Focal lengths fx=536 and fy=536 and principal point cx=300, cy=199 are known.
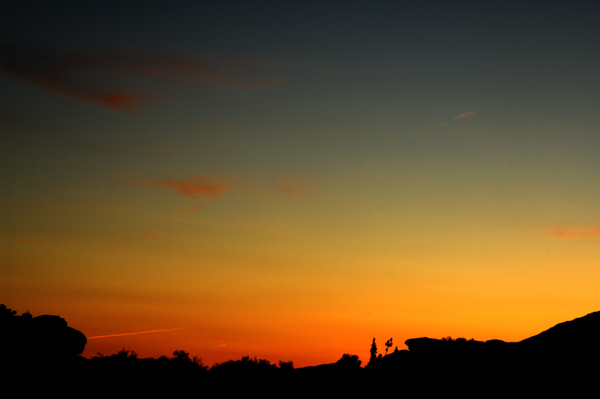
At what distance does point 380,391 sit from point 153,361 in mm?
19823

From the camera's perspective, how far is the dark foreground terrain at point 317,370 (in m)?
39.0

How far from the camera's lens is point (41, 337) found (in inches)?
1815

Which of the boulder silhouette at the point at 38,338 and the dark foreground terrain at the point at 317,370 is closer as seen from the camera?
the dark foreground terrain at the point at 317,370

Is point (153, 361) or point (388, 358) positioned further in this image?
point (388, 358)

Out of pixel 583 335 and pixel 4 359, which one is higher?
pixel 583 335

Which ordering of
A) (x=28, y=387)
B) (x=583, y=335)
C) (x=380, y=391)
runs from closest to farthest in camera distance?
(x=28, y=387) < (x=583, y=335) < (x=380, y=391)

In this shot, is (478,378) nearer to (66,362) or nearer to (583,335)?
(583,335)

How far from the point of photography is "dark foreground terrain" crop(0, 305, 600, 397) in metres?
39.0

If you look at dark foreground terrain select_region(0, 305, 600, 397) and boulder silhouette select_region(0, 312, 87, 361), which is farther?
boulder silhouette select_region(0, 312, 87, 361)

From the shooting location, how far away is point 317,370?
49.8 metres

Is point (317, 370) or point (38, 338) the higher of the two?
point (38, 338)

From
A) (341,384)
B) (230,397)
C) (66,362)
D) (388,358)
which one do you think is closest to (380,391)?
(341,384)

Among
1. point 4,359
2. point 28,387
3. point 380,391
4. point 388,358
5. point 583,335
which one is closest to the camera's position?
point 28,387

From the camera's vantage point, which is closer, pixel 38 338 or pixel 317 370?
pixel 38 338
